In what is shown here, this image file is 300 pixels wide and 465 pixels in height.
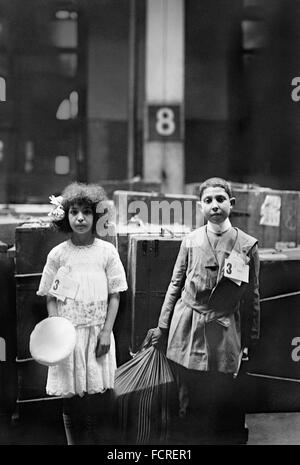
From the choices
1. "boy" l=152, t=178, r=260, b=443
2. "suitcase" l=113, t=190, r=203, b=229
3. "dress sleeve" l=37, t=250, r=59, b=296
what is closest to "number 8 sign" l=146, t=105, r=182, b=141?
"suitcase" l=113, t=190, r=203, b=229

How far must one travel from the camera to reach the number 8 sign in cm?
234

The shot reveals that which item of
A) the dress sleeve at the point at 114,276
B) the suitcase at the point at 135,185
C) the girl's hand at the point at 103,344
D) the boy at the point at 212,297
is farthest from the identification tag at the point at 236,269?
the suitcase at the point at 135,185

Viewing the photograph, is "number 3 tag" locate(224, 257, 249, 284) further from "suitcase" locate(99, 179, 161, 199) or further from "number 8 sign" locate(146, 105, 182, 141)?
"suitcase" locate(99, 179, 161, 199)

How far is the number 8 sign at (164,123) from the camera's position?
7.67 feet

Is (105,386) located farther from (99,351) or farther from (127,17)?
(127,17)

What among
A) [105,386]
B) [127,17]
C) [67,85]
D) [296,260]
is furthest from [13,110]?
[296,260]

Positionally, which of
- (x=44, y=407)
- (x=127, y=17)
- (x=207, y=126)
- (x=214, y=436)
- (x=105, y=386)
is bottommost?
(x=214, y=436)

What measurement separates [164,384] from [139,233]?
0.61 m

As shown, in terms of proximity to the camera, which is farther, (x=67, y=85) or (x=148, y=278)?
(x=67, y=85)

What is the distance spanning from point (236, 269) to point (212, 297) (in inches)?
5.5

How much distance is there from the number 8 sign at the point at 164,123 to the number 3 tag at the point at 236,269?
63 centimetres

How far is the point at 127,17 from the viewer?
2.35 metres

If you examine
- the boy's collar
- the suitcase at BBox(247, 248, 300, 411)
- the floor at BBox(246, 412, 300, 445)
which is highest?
the boy's collar

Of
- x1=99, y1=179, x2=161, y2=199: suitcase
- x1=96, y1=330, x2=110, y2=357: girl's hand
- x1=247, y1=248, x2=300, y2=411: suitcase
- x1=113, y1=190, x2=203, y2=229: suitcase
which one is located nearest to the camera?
x1=96, y1=330, x2=110, y2=357: girl's hand
